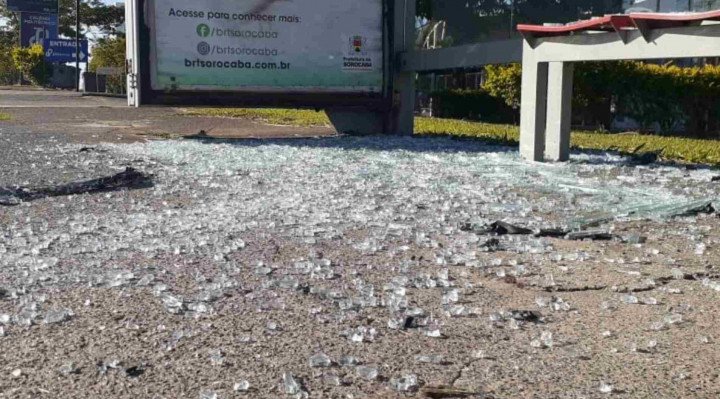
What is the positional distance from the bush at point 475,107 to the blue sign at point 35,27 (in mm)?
46925

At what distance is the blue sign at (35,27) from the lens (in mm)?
60875

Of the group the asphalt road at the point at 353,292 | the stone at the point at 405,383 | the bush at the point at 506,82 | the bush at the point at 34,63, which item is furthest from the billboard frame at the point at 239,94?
the bush at the point at 34,63

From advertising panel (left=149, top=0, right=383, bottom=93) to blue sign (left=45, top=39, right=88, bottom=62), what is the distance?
4614 centimetres

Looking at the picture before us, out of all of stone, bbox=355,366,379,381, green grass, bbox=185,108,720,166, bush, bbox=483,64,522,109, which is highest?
bush, bbox=483,64,522,109

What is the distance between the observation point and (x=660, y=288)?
4.05m

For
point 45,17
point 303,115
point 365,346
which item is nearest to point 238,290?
point 365,346

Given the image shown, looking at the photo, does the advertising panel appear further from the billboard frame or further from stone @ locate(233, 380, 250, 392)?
stone @ locate(233, 380, 250, 392)

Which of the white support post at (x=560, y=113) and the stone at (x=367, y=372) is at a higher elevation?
the white support post at (x=560, y=113)

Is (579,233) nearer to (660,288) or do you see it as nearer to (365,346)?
(660,288)

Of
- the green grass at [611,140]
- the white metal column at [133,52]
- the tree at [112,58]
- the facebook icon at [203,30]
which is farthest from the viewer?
the tree at [112,58]

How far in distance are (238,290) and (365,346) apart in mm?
938

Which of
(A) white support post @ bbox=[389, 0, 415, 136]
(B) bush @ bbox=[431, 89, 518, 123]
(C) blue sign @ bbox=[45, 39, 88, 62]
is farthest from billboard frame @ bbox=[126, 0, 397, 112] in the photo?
(C) blue sign @ bbox=[45, 39, 88, 62]

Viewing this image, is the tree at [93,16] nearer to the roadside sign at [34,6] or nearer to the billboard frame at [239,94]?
the roadside sign at [34,6]

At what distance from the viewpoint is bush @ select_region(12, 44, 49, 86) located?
182 ft
